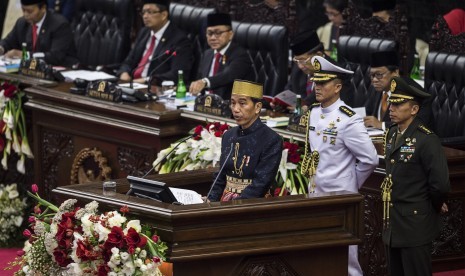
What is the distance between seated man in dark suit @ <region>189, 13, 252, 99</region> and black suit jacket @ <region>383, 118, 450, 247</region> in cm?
277

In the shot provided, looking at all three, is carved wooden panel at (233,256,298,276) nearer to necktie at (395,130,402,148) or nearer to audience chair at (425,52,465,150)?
necktie at (395,130,402,148)

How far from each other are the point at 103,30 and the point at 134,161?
9.44 ft

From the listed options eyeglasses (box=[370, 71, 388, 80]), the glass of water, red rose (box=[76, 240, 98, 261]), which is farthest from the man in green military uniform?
eyeglasses (box=[370, 71, 388, 80])

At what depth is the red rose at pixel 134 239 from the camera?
16.6 feet

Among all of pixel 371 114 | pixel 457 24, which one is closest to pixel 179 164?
pixel 371 114

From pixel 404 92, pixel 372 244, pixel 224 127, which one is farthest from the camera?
pixel 224 127

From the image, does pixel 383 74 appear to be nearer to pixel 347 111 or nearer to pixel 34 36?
pixel 347 111

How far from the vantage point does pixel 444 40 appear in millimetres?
8117

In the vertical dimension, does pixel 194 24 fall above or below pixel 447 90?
above

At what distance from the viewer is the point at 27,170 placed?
9164mm

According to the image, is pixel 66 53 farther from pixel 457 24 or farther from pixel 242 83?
pixel 242 83

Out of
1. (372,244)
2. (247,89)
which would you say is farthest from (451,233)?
(247,89)

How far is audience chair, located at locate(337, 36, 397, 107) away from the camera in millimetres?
8516

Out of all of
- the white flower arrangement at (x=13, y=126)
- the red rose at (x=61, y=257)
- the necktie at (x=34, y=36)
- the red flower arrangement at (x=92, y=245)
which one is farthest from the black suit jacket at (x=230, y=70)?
the red rose at (x=61, y=257)
